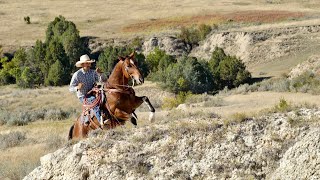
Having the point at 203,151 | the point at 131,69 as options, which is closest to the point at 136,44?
the point at 131,69

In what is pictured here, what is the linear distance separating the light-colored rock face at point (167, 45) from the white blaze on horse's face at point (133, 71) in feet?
168

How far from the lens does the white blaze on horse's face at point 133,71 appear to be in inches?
459

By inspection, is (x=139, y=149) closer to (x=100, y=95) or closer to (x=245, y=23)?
(x=100, y=95)

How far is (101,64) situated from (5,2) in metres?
56.9

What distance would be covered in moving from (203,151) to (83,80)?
15.6 feet

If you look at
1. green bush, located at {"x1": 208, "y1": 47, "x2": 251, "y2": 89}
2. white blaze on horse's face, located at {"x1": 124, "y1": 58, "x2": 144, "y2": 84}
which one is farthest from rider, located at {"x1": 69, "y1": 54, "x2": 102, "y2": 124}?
green bush, located at {"x1": 208, "y1": 47, "x2": 251, "y2": 89}

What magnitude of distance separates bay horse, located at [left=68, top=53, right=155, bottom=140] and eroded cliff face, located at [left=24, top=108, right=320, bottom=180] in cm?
217

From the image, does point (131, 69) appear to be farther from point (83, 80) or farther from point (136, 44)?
point (136, 44)

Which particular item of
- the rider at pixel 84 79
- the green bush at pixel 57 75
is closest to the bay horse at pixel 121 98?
the rider at pixel 84 79

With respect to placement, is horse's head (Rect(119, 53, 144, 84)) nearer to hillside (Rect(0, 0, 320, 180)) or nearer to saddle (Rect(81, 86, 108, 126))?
saddle (Rect(81, 86, 108, 126))

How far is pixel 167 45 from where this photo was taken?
6412 cm

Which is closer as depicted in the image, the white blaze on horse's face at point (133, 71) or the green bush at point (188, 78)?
the white blaze on horse's face at point (133, 71)

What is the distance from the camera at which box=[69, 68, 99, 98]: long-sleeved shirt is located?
39.3 feet

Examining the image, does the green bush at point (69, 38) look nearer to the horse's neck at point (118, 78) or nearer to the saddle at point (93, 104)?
the horse's neck at point (118, 78)
